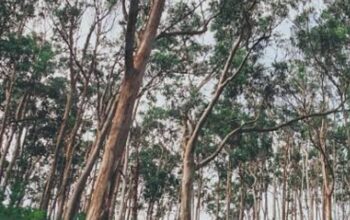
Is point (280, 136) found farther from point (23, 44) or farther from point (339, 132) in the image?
point (23, 44)

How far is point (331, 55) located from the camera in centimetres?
A: 2098

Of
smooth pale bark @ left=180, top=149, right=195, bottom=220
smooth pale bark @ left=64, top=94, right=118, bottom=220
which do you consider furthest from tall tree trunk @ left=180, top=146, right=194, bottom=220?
smooth pale bark @ left=64, top=94, right=118, bottom=220

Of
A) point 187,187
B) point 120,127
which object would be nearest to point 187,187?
point 187,187

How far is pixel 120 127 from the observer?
7.77 m

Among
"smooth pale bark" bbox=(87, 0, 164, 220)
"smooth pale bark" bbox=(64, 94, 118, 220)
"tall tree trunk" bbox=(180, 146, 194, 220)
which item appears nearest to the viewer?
"smooth pale bark" bbox=(87, 0, 164, 220)

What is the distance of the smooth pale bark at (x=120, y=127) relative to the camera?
738 centimetres

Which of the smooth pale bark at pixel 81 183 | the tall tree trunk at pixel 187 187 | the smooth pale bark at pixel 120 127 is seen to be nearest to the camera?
the smooth pale bark at pixel 120 127

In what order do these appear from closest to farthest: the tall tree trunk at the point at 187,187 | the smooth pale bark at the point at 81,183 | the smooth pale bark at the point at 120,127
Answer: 1. the smooth pale bark at the point at 120,127
2. the tall tree trunk at the point at 187,187
3. the smooth pale bark at the point at 81,183

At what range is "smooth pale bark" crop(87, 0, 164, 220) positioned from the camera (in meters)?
7.38

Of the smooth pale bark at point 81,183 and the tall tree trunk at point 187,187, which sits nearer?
the tall tree trunk at point 187,187

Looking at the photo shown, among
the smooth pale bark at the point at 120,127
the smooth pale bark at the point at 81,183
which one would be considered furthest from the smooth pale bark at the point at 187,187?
the smooth pale bark at the point at 120,127

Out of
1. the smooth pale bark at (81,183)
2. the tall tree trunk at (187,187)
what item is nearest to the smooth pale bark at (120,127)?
the smooth pale bark at (81,183)

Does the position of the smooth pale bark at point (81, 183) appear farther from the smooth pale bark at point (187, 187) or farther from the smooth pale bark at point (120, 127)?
the smooth pale bark at point (120, 127)

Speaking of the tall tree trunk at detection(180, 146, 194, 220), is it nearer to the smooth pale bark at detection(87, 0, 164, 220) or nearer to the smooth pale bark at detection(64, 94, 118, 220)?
Result: the smooth pale bark at detection(64, 94, 118, 220)
